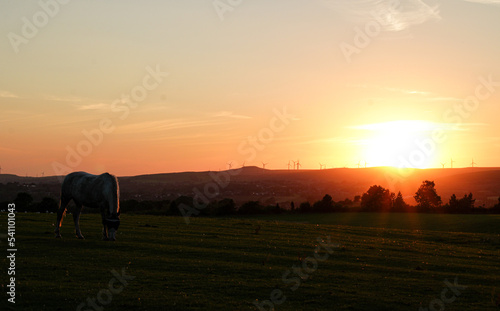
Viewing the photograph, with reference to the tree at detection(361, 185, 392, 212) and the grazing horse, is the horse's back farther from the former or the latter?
the tree at detection(361, 185, 392, 212)

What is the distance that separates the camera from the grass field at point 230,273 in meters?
→ 14.4

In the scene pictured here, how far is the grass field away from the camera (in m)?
14.4

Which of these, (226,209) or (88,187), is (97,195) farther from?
(226,209)

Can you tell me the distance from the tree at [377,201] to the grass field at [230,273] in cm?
6314

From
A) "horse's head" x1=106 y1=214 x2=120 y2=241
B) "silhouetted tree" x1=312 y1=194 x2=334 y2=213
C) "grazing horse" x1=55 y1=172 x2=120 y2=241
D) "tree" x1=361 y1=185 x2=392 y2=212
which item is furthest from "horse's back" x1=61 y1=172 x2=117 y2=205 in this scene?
"tree" x1=361 y1=185 x2=392 y2=212

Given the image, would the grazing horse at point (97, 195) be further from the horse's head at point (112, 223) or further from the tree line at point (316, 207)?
the tree line at point (316, 207)

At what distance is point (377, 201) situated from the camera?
95.2 meters

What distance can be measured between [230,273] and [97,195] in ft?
33.3

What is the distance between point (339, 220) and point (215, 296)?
6367 centimetres

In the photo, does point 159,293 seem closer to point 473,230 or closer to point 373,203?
point 473,230

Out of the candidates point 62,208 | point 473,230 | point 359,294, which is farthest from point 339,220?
point 359,294

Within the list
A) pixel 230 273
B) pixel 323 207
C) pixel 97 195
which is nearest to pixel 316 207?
pixel 323 207

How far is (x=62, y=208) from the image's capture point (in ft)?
86.6

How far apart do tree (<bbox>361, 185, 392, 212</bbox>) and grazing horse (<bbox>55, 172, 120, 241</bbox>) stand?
245 ft
